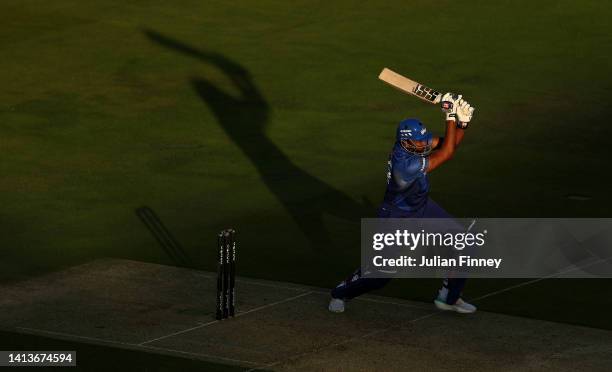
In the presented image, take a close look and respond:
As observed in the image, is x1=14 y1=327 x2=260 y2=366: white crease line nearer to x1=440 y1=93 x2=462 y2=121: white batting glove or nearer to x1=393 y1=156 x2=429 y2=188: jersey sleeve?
x1=393 y1=156 x2=429 y2=188: jersey sleeve

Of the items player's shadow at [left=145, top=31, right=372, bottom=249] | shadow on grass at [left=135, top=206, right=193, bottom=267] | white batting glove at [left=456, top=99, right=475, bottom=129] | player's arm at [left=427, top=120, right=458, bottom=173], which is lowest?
shadow on grass at [left=135, top=206, right=193, bottom=267]

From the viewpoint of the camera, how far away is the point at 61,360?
15594 millimetres

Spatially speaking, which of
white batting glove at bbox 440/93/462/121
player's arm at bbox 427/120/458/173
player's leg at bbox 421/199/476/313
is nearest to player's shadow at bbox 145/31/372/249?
player's leg at bbox 421/199/476/313

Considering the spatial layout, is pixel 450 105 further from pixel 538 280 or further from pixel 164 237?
pixel 164 237

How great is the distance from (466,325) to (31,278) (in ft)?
17.5

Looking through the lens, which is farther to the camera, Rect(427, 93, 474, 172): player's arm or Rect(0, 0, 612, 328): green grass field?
Rect(0, 0, 612, 328): green grass field

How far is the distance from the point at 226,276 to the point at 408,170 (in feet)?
7.48

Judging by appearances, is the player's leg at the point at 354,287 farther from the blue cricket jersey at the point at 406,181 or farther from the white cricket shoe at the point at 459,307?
the white cricket shoe at the point at 459,307

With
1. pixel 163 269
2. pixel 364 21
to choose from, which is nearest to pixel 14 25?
pixel 364 21

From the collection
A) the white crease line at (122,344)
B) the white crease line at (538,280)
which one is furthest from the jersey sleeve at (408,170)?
the white crease line at (122,344)

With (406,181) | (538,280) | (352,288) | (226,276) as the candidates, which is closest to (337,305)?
(352,288)

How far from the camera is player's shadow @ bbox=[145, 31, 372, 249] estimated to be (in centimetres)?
2205

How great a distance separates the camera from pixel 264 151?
2559cm

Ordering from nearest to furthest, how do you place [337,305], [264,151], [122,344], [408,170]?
[122,344] → [408,170] → [337,305] → [264,151]
